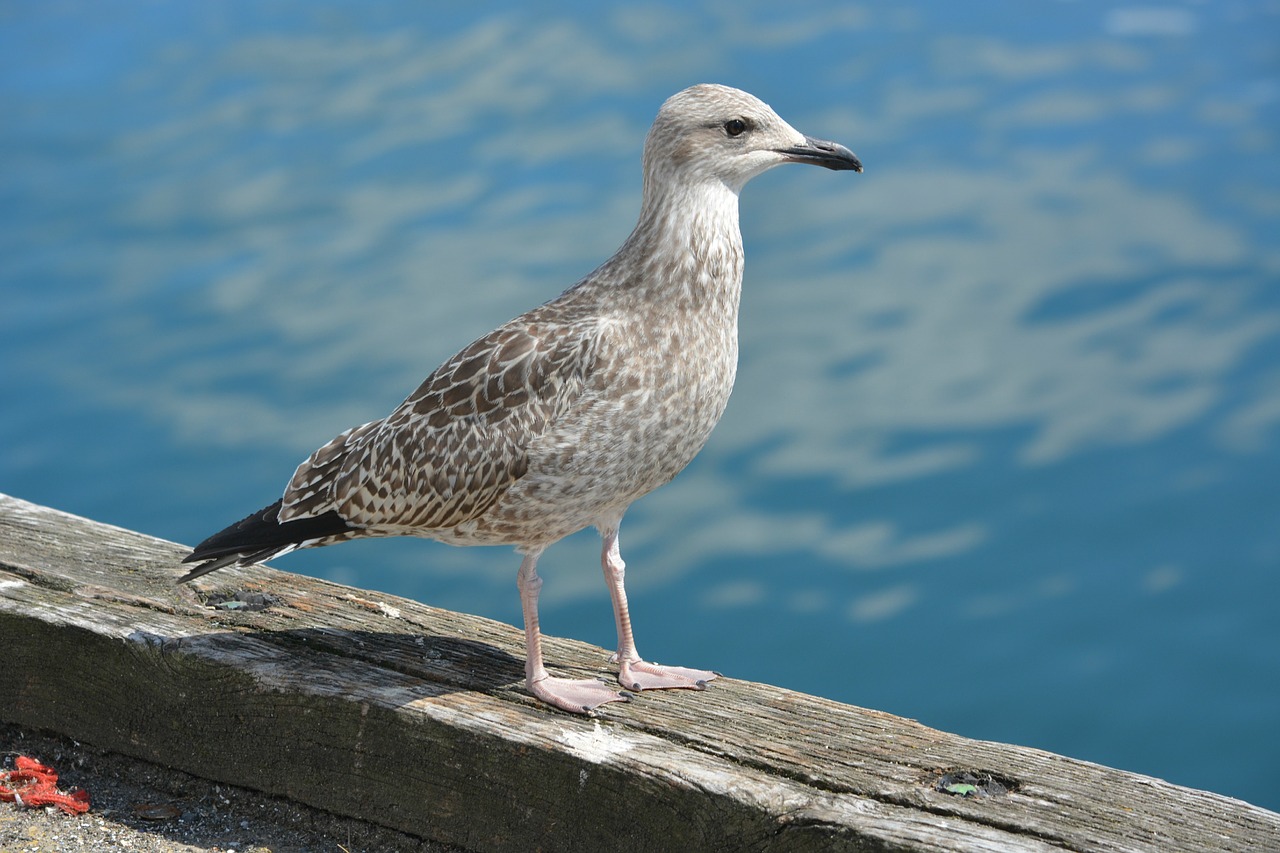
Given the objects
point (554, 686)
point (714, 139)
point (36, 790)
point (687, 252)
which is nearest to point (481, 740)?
point (554, 686)

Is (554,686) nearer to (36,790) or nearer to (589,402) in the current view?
(589,402)

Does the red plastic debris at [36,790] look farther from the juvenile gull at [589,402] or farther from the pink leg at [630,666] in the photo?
the pink leg at [630,666]

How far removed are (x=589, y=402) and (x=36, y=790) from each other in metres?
A: 1.69

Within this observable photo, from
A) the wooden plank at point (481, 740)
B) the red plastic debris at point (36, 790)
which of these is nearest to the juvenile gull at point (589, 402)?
the wooden plank at point (481, 740)

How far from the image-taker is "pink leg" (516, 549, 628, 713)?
136 inches

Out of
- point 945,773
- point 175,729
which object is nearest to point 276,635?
point 175,729

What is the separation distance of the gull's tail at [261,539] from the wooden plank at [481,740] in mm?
188

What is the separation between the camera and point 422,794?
10.9 feet

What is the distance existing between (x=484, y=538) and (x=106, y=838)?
46.1 inches

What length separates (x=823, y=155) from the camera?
12.4 ft

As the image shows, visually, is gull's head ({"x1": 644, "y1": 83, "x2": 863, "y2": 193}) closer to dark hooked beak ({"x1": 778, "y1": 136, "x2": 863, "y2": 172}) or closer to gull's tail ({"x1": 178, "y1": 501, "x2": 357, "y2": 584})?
dark hooked beak ({"x1": 778, "y1": 136, "x2": 863, "y2": 172})

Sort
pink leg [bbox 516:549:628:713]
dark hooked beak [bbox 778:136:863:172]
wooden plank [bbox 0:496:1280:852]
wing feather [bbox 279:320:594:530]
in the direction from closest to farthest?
wooden plank [bbox 0:496:1280:852]
pink leg [bbox 516:549:628:713]
wing feather [bbox 279:320:594:530]
dark hooked beak [bbox 778:136:863:172]

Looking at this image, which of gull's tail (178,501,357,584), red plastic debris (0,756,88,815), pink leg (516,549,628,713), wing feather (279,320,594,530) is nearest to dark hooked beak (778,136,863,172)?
wing feather (279,320,594,530)

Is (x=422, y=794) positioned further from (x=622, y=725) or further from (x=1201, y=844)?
(x=1201, y=844)
